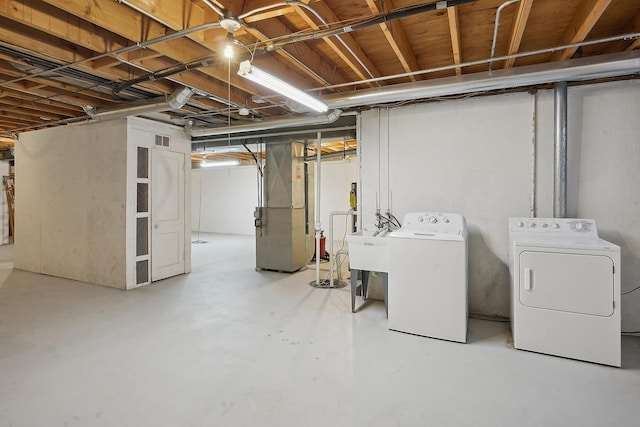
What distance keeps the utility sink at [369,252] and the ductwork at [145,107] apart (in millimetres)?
2315

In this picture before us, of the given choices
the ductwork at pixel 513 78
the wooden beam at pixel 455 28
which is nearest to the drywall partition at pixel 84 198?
the ductwork at pixel 513 78

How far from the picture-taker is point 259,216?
5.53 metres

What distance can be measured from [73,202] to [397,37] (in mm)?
5096

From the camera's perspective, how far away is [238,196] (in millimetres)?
10750

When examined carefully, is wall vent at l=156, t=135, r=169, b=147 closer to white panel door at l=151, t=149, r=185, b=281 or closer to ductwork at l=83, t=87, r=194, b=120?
white panel door at l=151, t=149, r=185, b=281

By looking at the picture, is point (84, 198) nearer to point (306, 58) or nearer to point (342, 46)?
point (306, 58)

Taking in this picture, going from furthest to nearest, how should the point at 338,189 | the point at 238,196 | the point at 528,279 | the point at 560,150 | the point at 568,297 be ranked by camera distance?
1. the point at 238,196
2. the point at 338,189
3. the point at 560,150
4. the point at 528,279
5. the point at 568,297

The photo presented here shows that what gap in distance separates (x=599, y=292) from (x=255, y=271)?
4429mm

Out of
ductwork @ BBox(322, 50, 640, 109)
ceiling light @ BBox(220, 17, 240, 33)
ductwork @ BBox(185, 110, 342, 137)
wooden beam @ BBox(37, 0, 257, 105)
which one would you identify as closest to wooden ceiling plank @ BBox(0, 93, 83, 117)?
ductwork @ BBox(185, 110, 342, 137)

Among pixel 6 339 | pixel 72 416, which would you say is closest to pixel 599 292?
pixel 72 416

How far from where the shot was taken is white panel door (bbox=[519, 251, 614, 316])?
2463mm

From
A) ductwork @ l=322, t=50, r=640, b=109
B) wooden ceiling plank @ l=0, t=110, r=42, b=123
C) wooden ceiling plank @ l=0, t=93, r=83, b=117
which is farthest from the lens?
wooden ceiling plank @ l=0, t=110, r=42, b=123

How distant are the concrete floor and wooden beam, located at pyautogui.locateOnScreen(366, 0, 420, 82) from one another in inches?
96.0

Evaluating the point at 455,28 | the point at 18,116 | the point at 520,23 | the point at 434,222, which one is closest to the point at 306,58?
the point at 455,28
